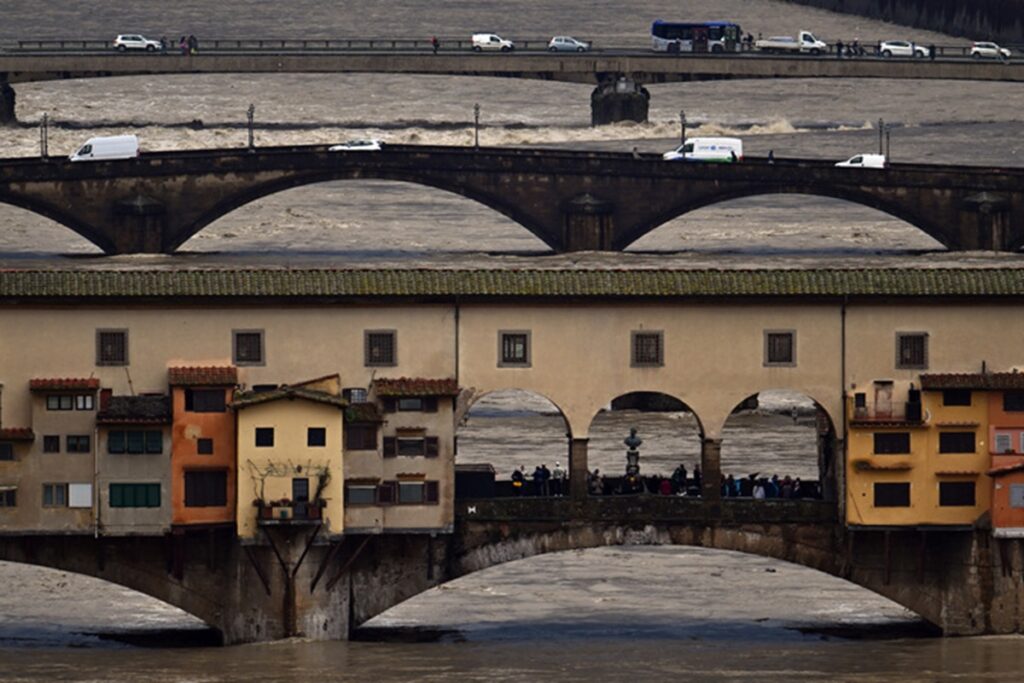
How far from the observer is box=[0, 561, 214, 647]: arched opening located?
94750 mm

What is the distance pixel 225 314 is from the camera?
3725 inches

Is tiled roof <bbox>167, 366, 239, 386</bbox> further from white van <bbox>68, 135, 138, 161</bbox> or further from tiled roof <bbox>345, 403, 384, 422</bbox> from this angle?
white van <bbox>68, 135, 138, 161</bbox>

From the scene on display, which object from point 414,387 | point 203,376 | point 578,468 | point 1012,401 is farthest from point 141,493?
point 1012,401

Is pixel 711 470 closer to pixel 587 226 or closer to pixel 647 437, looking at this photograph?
pixel 647 437

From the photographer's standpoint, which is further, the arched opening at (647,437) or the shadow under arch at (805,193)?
the shadow under arch at (805,193)

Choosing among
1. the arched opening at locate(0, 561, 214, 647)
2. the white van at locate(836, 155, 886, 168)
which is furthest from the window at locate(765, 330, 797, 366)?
the white van at locate(836, 155, 886, 168)

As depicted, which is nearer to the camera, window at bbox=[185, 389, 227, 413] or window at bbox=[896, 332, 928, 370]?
window at bbox=[185, 389, 227, 413]

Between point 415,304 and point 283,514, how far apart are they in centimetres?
632

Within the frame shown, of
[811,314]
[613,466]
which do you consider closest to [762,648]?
[811,314]

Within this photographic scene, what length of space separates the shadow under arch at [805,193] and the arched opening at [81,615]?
77.4 meters

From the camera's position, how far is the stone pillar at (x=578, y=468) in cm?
9531

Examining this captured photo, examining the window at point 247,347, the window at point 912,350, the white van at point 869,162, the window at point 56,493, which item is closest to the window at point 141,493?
the window at point 56,493

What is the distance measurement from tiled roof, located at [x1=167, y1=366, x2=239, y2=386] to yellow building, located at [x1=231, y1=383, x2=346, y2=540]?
0.69m

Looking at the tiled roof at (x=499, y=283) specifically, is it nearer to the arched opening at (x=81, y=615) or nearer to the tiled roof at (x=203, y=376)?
the tiled roof at (x=203, y=376)
